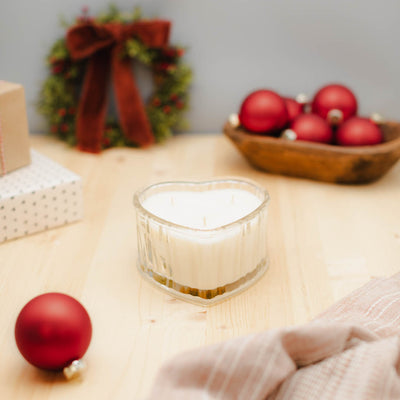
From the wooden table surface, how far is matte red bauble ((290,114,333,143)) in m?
0.08

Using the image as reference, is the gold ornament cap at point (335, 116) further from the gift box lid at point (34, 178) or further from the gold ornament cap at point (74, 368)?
the gold ornament cap at point (74, 368)

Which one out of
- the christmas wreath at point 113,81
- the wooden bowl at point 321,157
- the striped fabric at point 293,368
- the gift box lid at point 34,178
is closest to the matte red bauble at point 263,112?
the wooden bowl at point 321,157

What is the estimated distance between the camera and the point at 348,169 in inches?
38.6

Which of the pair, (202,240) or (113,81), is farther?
(113,81)

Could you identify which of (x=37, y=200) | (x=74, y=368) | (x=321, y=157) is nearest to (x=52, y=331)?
(x=74, y=368)

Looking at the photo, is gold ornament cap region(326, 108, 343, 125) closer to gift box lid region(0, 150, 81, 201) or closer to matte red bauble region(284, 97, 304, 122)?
matte red bauble region(284, 97, 304, 122)

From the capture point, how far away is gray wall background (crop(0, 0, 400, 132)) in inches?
46.3

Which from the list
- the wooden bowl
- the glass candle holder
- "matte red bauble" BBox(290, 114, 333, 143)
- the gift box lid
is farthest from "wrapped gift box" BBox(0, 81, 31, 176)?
"matte red bauble" BBox(290, 114, 333, 143)

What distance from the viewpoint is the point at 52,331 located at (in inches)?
20.5

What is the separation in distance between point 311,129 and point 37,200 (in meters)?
0.49

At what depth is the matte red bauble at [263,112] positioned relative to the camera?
40.1 inches

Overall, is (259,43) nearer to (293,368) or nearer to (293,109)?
(293,109)

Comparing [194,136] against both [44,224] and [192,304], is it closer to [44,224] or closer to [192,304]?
[44,224]

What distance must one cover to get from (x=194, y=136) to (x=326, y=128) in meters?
0.35
